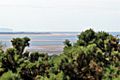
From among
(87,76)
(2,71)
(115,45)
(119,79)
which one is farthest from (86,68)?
(115,45)

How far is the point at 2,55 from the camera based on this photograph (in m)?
36.7

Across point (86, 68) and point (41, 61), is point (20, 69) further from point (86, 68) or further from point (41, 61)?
point (86, 68)

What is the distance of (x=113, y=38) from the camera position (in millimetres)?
45094

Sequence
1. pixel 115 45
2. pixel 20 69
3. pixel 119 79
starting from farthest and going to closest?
pixel 115 45 < pixel 20 69 < pixel 119 79

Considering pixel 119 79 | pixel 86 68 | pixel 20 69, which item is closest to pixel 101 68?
pixel 86 68

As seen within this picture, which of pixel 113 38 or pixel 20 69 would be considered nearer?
pixel 20 69

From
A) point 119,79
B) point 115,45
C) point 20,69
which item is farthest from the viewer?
point 115,45

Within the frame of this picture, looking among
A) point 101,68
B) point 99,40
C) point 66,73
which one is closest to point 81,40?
point 99,40

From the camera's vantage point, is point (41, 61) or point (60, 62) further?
point (41, 61)

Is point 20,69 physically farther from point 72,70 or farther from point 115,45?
point 115,45

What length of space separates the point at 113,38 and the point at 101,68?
842cm

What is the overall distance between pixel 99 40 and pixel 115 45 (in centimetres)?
220

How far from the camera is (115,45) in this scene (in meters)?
45.0

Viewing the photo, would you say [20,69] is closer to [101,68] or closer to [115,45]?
[101,68]
